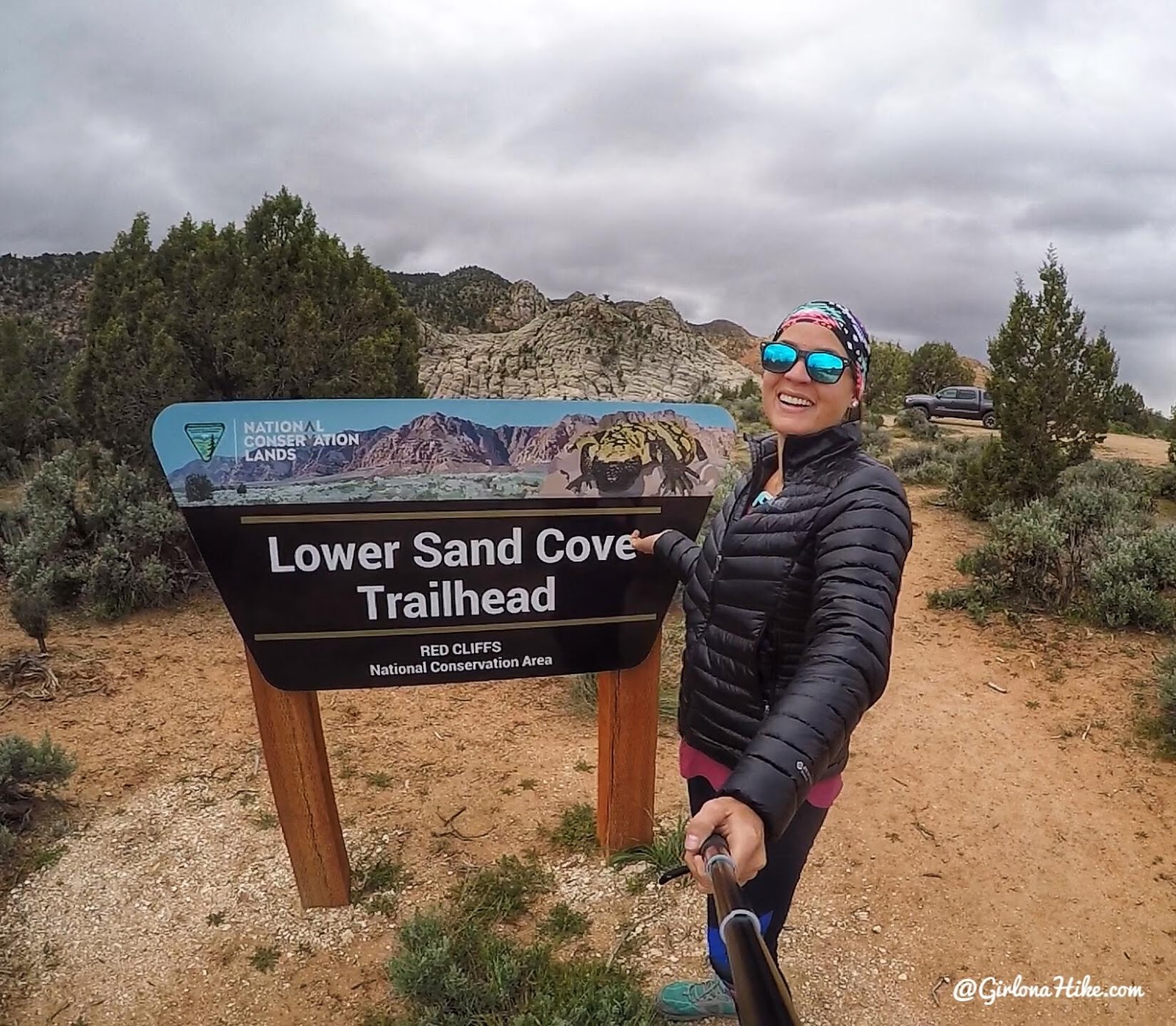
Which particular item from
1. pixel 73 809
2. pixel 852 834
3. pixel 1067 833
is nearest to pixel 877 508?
pixel 852 834

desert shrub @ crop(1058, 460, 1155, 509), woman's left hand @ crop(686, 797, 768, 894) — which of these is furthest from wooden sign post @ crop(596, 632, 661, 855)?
desert shrub @ crop(1058, 460, 1155, 509)

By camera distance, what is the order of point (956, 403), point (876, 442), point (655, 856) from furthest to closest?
point (956, 403) < point (876, 442) < point (655, 856)

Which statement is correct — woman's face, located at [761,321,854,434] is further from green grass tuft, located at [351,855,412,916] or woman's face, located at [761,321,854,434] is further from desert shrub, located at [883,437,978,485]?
desert shrub, located at [883,437,978,485]

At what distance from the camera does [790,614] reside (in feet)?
5.06

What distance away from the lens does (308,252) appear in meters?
7.75

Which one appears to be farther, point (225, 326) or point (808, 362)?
point (225, 326)

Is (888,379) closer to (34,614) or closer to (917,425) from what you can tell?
(917,425)

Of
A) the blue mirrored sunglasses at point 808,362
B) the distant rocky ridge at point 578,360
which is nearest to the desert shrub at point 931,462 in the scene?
the blue mirrored sunglasses at point 808,362

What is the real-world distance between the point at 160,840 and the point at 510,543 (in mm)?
2312

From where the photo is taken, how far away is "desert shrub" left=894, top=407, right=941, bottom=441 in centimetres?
1714

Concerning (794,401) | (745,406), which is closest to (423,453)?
(794,401)

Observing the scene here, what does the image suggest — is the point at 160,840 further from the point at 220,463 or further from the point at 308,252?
the point at 308,252

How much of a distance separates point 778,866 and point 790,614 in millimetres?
734

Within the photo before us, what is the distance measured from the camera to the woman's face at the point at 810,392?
161cm
